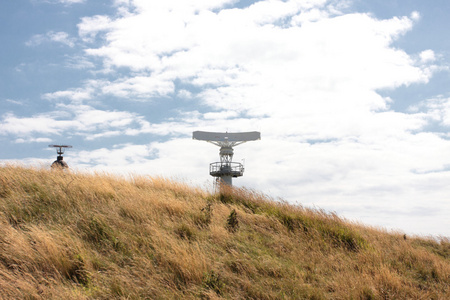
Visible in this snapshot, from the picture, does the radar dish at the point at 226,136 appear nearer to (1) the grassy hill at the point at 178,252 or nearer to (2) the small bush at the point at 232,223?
(1) the grassy hill at the point at 178,252

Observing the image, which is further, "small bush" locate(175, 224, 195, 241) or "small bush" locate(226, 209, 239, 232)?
Answer: "small bush" locate(226, 209, 239, 232)

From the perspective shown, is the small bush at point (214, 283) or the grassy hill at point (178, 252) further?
the grassy hill at point (178, 252)

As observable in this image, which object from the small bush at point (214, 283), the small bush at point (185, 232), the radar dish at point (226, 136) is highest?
the radar dish at point (226, 136)

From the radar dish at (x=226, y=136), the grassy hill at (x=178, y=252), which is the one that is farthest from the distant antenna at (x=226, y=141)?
the grassy hill at (x=178, y=252)

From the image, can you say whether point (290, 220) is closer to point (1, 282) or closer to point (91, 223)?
point (91, 223)

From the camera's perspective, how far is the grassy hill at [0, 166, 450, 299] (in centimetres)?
586

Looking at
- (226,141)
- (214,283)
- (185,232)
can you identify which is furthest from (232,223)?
(226,141)

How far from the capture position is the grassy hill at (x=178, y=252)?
5.86 metres

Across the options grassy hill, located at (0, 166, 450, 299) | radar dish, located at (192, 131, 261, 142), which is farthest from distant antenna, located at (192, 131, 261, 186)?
grassy hill, located at (0, 166, 450, 299)

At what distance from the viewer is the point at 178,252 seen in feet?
21.6

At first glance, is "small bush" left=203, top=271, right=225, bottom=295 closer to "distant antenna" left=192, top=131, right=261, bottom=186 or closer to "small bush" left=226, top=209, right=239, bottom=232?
"small bush" left=226, top=209, right=239, bottom=232

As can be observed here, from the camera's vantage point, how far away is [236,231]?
333 inches

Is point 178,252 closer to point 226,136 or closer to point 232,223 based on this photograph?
point 232,223

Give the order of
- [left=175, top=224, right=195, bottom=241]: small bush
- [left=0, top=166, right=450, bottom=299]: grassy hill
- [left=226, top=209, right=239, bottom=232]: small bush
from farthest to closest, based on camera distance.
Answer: [left=226, top=209, right=239, bottom=232]: small bush, [left=175, top=224, right=195, bottom=241]: small bush, [left=0, top=166, right=450, bottom=299]: grassy hill
